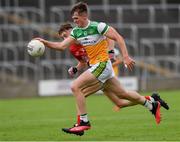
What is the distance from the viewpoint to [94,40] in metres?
12.0

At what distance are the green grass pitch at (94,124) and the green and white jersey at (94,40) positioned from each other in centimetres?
133

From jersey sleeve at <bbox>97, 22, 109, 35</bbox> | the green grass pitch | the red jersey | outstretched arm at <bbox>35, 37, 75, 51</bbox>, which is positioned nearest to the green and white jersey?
jersey sleeve at <bbox>97, 22, 109, 35</bbox>

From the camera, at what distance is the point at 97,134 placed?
12.1m

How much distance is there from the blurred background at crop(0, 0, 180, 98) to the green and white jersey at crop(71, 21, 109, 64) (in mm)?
15806

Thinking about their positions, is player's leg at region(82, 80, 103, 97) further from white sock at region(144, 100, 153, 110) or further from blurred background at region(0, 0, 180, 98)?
blurred background at region(0, 0, 180, 98)

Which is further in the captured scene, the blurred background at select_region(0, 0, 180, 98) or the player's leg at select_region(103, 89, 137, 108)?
the blurred background at select_region(0, 0, 180, 98)

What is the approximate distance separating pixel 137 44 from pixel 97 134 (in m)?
18.1

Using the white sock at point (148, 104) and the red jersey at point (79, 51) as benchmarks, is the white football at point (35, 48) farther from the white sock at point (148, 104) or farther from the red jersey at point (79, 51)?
the white sock at point (148, 104)

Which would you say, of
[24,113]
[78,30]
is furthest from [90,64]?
[24,113]

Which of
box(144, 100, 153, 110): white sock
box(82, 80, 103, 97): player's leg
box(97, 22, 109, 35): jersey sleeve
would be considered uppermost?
box(97, 22, 109, 35): jersey sleeve

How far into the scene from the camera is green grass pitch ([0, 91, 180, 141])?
11609 millimetres

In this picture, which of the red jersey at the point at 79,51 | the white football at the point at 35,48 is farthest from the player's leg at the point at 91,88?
the red jersey at the point at 79,51

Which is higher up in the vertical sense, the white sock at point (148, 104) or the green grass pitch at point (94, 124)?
the white sock at point (148, 104)

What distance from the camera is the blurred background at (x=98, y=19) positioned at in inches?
1129
